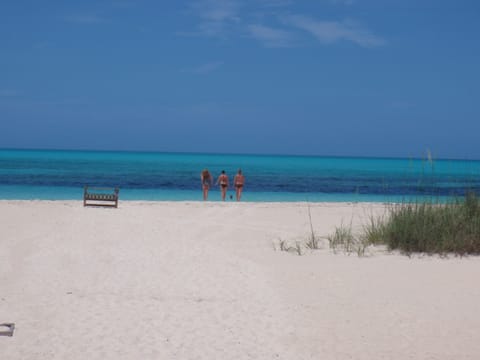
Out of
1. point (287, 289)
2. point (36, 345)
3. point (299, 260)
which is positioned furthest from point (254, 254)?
point (36, 345)

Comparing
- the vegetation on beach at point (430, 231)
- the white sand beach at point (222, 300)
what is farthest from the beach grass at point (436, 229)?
the white sand beach at point (222, 300)

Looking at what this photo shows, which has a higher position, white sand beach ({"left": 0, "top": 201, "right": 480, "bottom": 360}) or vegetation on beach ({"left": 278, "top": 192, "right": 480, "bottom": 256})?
vegetation on beach ({"left": 278, "top": 192, "right": 480, "bottom": 256})

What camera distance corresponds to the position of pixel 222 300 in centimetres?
750

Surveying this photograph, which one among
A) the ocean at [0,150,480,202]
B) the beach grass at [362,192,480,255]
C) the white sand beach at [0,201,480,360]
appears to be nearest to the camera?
the white sand beach at [0,201,480,360]

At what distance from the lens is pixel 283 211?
19922mm

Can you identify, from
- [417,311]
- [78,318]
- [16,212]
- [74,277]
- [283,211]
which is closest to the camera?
[78,318]

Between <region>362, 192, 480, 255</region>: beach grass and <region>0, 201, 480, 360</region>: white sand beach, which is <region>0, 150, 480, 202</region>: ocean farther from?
<region>0, 201, 480, 360</region>: white sand beach

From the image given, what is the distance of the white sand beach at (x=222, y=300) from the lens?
5672mm

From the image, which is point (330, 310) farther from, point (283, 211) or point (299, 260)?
point (283, 211)

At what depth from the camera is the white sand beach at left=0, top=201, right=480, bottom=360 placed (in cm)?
567

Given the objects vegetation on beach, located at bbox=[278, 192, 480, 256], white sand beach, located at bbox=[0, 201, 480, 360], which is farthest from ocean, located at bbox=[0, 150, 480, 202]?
white sand beach, located at bbox=[0, 201, 480, 360]

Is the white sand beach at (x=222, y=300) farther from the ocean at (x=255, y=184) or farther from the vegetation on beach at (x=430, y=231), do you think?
the ocean at (x=255, y=184)

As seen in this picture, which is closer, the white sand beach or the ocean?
the white sand beach

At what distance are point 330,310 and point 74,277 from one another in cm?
→ 405
